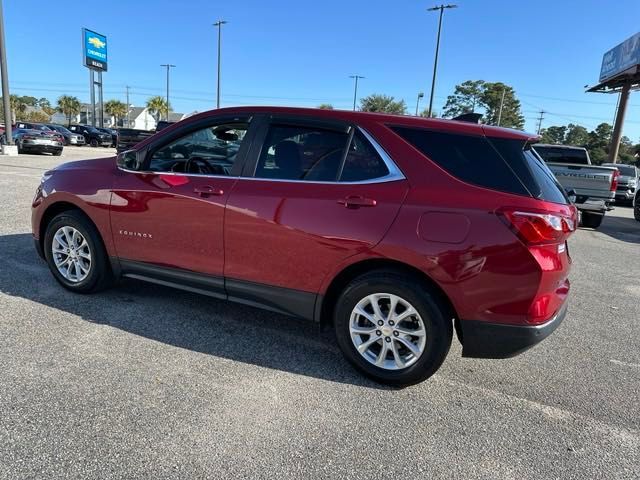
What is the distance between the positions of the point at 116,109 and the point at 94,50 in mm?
60399

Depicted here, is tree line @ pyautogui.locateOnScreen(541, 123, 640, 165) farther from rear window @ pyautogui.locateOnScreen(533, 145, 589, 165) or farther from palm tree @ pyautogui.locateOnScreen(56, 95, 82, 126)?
palm tree @ pyautogui.locateOnScreen(56, 95, 82, 126)

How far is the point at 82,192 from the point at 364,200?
264 cm

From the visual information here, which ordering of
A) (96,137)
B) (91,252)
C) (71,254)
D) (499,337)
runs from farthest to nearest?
(96,137) < (71,254) < (91,252) < (499,337)

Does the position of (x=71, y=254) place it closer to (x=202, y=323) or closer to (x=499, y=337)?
(x=202, y=323)

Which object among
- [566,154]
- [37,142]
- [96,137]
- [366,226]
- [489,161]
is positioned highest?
[566,154]

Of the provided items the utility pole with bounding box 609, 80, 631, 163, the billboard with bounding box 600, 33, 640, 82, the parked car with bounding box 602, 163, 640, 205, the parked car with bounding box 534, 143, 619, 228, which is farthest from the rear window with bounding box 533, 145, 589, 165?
the utility pole with bounding box 609, 80, 631, 163

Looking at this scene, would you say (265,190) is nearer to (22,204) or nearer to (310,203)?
(310,203)

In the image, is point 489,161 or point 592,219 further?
point 592,219

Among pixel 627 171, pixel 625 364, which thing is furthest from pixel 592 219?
pixel 627 171

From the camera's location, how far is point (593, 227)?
421 inches

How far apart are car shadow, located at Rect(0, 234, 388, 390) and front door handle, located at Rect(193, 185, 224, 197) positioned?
1.10 meters

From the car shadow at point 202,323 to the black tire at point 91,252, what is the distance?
0.10 metres

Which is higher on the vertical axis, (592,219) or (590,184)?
(590,184)

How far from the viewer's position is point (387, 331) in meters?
3.03
